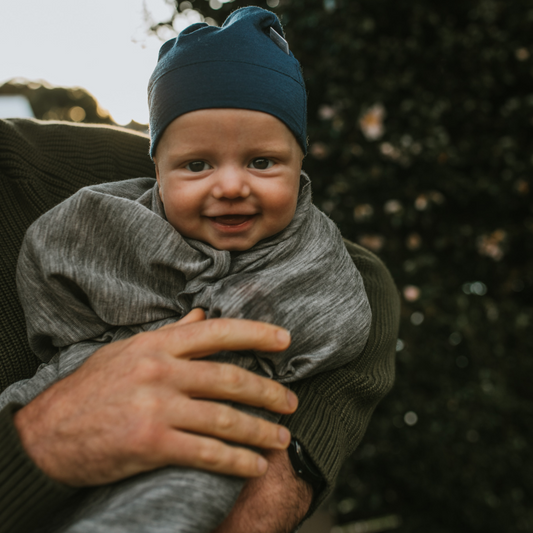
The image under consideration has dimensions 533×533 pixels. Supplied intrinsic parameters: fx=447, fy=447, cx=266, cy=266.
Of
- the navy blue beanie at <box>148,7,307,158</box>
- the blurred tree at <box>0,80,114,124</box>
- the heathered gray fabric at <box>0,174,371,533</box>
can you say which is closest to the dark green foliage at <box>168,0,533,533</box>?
the navy blue beanie at <box>148,7,307,158</box>

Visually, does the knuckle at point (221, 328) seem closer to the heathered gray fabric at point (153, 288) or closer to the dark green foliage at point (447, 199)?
the heathered gray fabric at point (153, 288)

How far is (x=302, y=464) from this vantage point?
3.36ft

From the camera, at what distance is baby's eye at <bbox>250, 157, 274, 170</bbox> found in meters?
1.07

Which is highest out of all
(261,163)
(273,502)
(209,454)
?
(261,163)

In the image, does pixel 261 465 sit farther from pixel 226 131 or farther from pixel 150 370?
pixel 226 131

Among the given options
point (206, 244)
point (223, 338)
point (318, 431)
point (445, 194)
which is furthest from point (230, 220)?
point (445, 194)

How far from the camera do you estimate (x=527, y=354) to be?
2.24 metres

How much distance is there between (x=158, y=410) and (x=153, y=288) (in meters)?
0.34

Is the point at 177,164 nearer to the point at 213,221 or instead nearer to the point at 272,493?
the point at 213,221

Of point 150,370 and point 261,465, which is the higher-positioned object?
point 150,370

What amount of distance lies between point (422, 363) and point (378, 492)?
2.91 feet

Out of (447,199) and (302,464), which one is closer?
(302,464)

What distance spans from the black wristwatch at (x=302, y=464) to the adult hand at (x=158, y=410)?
124 mm

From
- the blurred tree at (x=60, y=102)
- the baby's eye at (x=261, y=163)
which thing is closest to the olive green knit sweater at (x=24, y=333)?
the baby's eye at (x=261, y=163)
